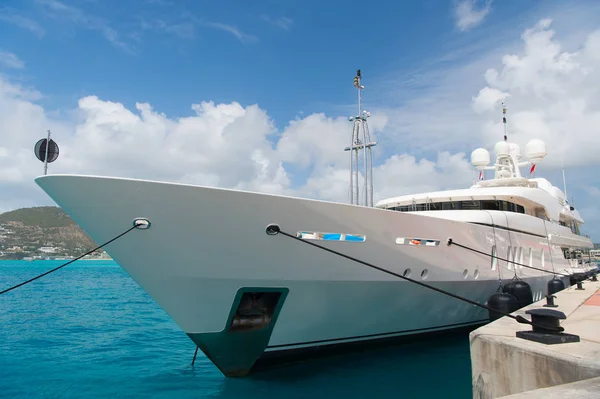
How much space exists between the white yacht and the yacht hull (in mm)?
19

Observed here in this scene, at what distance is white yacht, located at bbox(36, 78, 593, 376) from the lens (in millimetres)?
6086

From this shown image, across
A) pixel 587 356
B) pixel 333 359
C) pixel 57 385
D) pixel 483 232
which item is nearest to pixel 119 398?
pixel 57 385

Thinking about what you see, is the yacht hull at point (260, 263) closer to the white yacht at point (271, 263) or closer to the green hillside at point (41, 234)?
the white yacht at point (271, 263)

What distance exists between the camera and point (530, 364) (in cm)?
396

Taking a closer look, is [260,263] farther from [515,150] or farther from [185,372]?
[515,150]

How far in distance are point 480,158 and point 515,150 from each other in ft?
8.78

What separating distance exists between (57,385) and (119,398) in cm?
184

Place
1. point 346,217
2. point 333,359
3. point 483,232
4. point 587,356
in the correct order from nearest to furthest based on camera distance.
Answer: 1. point 587,356
2. point 346,217
3. point 333,359
4. point 483,232

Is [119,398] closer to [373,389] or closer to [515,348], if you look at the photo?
[373,389]

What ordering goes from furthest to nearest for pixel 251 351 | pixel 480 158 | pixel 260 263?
pixel 480 158, pixel 251 351, pixel 260 263

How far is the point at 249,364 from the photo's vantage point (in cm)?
738

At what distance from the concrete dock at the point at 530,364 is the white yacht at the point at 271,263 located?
9.72 feet

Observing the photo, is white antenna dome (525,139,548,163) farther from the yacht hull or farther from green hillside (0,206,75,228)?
green hillside (0,206,75,228)

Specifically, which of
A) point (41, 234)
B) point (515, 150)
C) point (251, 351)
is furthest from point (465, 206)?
point (41, 234)
